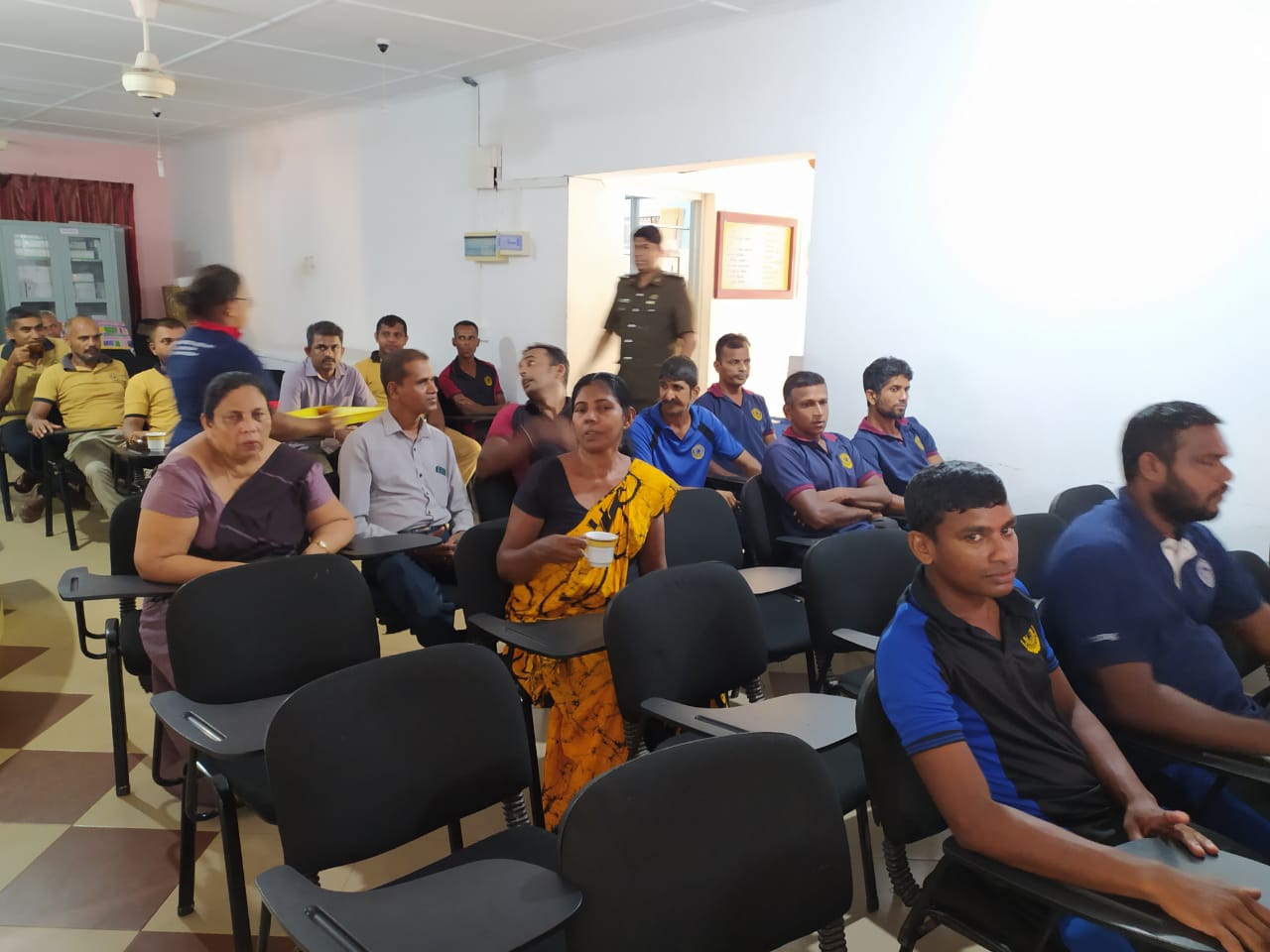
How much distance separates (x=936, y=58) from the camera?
11.9 feet

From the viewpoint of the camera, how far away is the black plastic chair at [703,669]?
5.88 feet

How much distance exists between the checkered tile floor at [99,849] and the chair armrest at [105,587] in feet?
2.03

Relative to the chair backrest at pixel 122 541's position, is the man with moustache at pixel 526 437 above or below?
above

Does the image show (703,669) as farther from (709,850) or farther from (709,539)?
(709,539)

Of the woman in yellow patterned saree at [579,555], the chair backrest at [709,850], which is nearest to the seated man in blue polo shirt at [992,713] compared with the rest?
the chair backrest at [709,850]

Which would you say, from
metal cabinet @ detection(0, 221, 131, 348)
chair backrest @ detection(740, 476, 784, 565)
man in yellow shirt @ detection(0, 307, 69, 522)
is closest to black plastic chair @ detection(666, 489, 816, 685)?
chair backrest @ detection(740, 476, 784, 565)

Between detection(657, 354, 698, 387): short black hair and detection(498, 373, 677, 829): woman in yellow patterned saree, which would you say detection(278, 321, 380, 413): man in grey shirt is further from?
detection(498, 373, 677, 829): woman in yellow patterned saree

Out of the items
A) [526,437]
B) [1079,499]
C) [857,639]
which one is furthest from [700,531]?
[1079,499]

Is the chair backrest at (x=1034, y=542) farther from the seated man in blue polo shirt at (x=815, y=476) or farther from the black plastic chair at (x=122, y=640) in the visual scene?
the black plastic chair at (x=122, y=640)

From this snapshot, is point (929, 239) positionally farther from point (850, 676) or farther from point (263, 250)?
point (263, 250)

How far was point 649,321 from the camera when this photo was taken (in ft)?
15.5

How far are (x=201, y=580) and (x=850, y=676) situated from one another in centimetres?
155

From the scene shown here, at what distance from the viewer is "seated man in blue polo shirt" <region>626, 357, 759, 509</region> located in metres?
3.70

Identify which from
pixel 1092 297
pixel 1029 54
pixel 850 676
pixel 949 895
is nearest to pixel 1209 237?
pixel 1092 297
